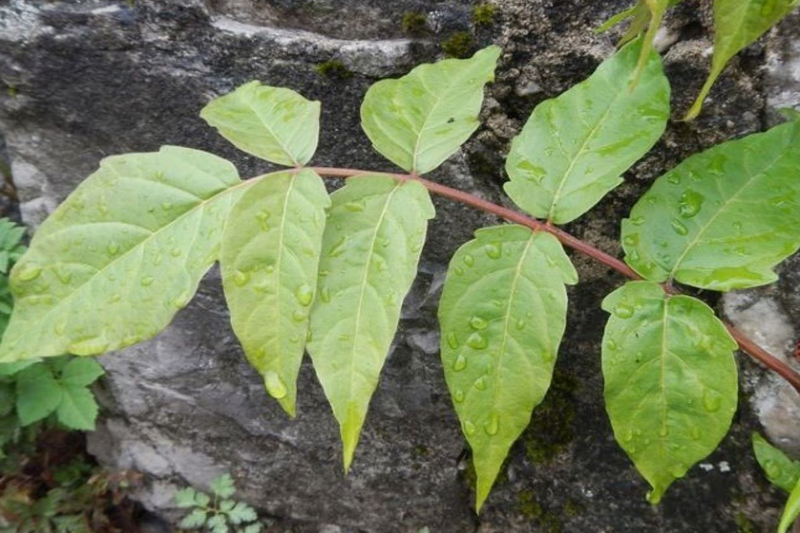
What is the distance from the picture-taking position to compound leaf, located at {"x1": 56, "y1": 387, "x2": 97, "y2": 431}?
186cm

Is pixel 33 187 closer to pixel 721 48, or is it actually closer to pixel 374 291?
pixel 374 291

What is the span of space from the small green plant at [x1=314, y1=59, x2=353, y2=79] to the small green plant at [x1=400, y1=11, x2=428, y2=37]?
5.7 inches

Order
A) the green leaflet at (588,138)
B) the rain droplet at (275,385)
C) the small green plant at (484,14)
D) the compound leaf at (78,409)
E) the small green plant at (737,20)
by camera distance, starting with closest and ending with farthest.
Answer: the small green plant at (737,20) → the rain droplet at (275,385) → the green leaflet at (588,138) → the small green plant at (484,14) → the compound leaf at (78,409)

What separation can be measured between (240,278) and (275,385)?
6.3 inches

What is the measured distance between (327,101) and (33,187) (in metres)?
0.88

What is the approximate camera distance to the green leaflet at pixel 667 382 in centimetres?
93

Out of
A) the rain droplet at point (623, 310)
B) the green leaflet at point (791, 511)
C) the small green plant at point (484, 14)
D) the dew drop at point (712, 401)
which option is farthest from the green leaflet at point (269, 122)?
the green leaflet at point (791, 511)

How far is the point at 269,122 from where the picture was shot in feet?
3.52

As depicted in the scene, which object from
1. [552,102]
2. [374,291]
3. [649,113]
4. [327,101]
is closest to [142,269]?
[374,291]

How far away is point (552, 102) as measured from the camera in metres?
1.05

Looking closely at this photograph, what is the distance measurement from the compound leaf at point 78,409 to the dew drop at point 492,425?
137 centimetres

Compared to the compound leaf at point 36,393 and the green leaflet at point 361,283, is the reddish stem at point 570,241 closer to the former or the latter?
the green leaflet at point 361,283

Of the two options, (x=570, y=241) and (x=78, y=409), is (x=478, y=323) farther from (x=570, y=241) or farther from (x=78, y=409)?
(x=78, y=409)

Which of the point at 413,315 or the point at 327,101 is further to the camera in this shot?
the point at 413,315
